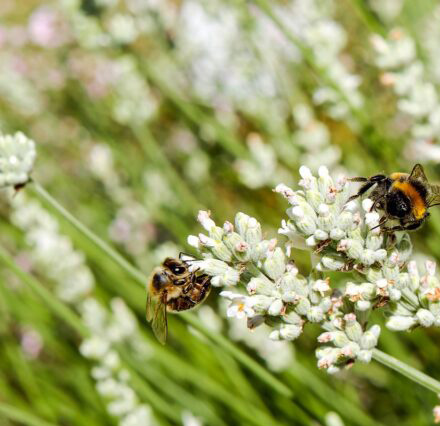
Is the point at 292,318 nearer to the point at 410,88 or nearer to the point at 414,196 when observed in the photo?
the point at 414,196

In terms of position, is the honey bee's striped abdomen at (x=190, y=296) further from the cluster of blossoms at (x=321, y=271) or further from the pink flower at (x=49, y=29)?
the pink flower at (x=49, y=29)

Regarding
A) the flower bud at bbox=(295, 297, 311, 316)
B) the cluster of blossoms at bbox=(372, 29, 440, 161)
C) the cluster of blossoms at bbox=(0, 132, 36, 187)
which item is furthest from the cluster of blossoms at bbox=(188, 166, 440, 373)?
the cluster of blossoms at bbox=(372, 29, 440, 161)

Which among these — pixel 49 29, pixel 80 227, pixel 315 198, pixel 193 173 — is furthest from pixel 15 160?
pixel 49 29

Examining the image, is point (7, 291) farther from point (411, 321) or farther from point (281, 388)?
point (411, 321)

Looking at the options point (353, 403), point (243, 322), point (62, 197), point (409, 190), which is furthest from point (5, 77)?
point (409, 190)

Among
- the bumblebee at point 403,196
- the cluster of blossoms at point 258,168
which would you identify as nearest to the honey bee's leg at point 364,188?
the bumblebee at point 403,196

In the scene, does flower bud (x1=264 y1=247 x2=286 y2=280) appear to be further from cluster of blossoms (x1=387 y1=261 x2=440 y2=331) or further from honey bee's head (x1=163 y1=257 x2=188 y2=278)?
honey bee's head (x1=163 y1=257 x2=188 y2=278)
